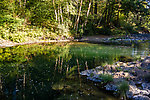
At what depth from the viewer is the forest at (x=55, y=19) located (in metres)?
20.3

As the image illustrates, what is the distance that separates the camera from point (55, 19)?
87.9 feet

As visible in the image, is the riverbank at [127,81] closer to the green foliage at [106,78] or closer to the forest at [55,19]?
the green foliage at [106,78]

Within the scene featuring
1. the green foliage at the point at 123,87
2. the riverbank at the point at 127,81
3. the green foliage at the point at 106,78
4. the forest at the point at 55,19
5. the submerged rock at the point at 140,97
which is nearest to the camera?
the submerged rock at the point at 140,97

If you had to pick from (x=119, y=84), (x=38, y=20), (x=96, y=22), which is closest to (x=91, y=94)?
(x=119, y=84)

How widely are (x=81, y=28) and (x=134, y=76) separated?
74.2ft

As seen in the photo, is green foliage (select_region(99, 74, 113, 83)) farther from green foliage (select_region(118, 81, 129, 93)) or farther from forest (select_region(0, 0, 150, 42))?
forest (select_region(0, 0, 150, 42))

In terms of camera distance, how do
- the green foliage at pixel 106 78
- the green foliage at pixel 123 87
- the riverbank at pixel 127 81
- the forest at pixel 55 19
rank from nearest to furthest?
the riverbank at pixel 127 81
the green foliage at pixel 123 87
the green foliage at pixel 106 78
the forest at pixel 55 19

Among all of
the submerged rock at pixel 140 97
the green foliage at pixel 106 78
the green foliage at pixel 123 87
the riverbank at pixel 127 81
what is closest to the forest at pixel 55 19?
the riverbank at pixel 127 81

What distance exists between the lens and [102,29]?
32.1 metres

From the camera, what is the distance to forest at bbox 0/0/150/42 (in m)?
20.3

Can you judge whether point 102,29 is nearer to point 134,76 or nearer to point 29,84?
point 134,76

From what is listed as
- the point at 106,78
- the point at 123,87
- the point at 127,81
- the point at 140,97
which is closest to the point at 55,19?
the point at 106,78

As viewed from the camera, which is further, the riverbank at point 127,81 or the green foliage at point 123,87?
the green foliage at point 123,87

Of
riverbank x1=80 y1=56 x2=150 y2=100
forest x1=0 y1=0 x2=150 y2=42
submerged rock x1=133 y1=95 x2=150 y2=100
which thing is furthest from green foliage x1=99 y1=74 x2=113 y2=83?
forest x1=0 y1=0 x2=150 y2=42
